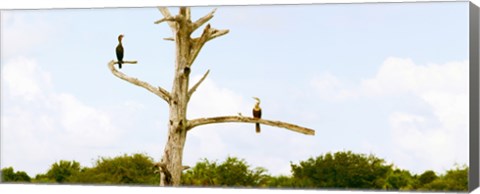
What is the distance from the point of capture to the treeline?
1037cm

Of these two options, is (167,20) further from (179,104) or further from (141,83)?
(179,104)

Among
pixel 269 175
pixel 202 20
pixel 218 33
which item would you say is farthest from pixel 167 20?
pixel 269 175

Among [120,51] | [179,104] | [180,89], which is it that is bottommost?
[179,104]

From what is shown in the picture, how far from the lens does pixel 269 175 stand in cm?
1082

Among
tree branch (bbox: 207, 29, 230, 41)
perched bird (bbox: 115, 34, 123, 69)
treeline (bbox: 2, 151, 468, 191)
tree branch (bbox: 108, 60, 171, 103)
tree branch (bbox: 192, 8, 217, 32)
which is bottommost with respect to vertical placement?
treeline (bbox: 2, 151, 468, 191)

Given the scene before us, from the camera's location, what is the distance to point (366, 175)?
10570 millimetres

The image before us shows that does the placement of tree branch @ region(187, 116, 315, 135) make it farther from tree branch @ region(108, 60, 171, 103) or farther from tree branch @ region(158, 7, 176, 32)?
tree branch @ region(158, 7, 176, 32)

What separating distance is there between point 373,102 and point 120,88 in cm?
273

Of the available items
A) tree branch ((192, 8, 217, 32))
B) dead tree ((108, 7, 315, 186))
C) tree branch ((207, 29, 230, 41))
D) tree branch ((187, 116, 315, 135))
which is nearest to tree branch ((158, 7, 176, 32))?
dead tree ((108, 7, 315, 186))

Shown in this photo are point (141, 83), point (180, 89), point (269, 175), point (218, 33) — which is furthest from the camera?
point (141, 83)

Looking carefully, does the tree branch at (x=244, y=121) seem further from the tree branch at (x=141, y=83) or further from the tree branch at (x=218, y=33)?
the tree branch at (x=218, y=33)

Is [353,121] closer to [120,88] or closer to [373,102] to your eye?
[373,102]

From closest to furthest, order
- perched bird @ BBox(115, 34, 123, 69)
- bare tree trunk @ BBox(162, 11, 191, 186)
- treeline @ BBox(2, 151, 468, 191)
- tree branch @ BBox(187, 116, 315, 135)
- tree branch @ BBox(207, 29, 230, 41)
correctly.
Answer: treeline @ BBox(2, 151, 468, 191) → tree branch @ BBox(187, 116, 315, 135) → tree branch @ BBox(207, 29, 230, 41) → bare tree trunk @ BBox(162, 11, 191, 186) → perched bird @ BBox(115, 34, 123, 69)

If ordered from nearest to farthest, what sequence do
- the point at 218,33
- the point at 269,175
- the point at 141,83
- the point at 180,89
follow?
the point at 269,175
the point at 218,33
the point at 180,89
the point at 141,83
